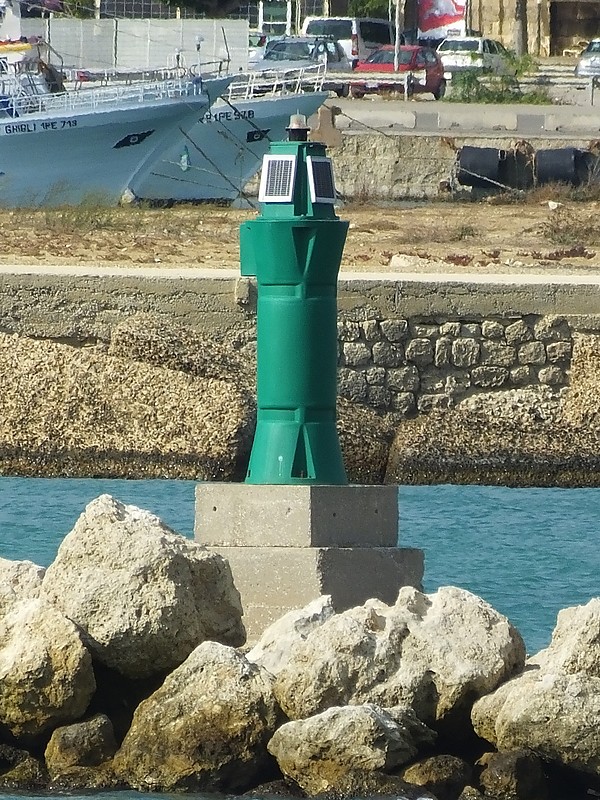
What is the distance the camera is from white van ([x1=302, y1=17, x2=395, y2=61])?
143ft

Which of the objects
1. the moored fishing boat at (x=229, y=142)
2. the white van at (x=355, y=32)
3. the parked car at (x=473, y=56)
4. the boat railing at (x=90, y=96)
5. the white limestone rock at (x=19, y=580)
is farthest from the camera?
the white van at (x=355, y=32)

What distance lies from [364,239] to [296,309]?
12.2 metres

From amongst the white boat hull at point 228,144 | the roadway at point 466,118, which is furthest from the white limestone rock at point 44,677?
the roadway at point 466,118

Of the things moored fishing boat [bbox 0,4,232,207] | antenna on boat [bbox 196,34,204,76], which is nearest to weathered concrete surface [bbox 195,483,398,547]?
moored fishing boat [bbox 0,4,232,207]

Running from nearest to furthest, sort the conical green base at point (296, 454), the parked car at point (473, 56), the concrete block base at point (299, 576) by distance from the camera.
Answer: the concrete block base at point (299, 576) < the conical green base at point (296, 454) < the parked car at point (473, 56)

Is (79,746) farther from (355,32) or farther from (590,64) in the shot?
(355,32)

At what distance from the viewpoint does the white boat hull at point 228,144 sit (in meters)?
28.5

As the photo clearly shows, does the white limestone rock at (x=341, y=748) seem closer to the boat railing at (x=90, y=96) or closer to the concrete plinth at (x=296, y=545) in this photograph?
the concrete plinth at (x=296, y=545)

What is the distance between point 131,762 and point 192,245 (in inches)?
491

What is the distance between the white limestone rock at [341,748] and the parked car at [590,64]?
34248 millimetres

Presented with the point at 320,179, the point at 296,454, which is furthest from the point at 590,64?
the point at 296,454

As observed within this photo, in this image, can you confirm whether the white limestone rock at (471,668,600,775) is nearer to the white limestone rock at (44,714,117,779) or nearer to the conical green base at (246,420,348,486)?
the white limestone rock at (44,714,117,779)

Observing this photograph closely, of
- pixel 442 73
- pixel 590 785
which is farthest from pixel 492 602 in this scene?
pixel 442 73

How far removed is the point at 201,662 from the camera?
6516 millimetres
